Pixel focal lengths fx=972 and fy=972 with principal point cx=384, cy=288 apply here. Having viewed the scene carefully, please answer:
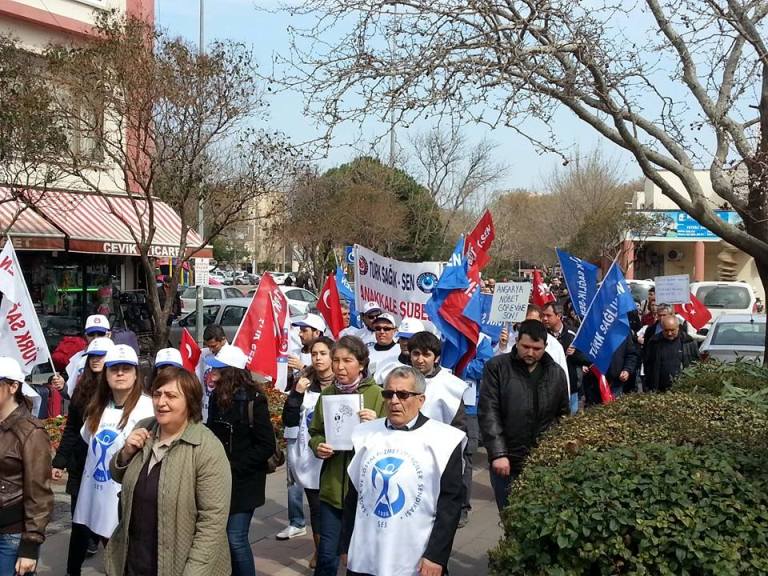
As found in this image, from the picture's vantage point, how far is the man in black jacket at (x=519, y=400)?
20.0 feet

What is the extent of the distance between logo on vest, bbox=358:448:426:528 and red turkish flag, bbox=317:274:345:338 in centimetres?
752

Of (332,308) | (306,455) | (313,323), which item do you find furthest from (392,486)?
(332,308)

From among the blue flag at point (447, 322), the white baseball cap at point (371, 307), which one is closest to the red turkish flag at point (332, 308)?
the white baseball cap at point (371, 307)

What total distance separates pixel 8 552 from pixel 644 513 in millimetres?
3068

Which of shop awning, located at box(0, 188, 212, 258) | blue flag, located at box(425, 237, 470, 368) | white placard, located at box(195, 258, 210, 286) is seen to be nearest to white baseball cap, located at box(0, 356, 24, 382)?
blue flag, located at box(425, 237, 470, 368)

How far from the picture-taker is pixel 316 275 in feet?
121

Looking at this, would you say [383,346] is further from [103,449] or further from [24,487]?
[24,487]

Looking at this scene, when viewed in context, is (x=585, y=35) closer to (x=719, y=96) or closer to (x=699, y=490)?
(x=719, y=96)

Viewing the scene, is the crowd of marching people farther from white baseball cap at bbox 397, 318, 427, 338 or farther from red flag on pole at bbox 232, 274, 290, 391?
red flag on pole at bbox 232, 274, 290, 391

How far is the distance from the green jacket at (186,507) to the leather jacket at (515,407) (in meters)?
2.25

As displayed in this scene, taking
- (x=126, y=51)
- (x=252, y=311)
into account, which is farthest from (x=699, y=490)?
(x=126, y=51)

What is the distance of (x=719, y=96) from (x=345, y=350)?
4.58 m

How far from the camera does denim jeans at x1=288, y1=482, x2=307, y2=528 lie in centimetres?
744

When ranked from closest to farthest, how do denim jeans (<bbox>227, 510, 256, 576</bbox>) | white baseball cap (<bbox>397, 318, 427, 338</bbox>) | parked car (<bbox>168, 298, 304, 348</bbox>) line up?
denim jeans (<bbox>227, 510, 256, 576</bbox>) → white baseball cap (<bbox>397, 318, 427, 338</bbox>) → parked car (<bbox>168, 298, 304, 348</bbox>)
